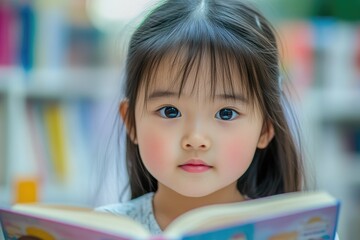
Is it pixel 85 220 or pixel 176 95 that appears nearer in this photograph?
pixel 85 220

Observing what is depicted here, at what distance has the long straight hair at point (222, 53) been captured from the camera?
2.71 feet

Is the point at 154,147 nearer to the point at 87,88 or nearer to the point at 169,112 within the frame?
the point at 169,112

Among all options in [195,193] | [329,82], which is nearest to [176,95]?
[195,193]

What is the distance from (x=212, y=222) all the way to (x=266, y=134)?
341 mm

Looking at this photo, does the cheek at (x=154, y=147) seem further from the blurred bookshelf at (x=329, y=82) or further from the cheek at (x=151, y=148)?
the blurred bookshelf at (x=329, y=82)

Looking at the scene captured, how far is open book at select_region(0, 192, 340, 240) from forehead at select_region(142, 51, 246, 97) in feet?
0.64

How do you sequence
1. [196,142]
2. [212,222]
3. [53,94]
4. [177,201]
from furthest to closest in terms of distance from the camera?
[53,94]
[177,201]
[196,142]
[212,222]

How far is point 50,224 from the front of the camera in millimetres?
665

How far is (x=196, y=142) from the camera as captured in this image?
79cm

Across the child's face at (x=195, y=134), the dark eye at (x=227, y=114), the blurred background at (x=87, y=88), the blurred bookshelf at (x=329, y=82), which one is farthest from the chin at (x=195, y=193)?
the blurred bookshelf at (x=329, y=82)

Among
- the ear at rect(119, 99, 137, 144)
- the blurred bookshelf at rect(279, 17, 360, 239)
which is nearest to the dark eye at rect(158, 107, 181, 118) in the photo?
the ear at rect(119, 99, 137, 144)

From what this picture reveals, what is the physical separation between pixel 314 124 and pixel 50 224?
155 centimetres

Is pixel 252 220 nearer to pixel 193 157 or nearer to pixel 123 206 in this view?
pixel 193 157

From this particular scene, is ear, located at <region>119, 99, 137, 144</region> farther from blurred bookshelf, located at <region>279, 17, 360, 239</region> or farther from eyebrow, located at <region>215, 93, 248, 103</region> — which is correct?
blurred bookshelf, located at <region>279, 17, 360, 239</region>
